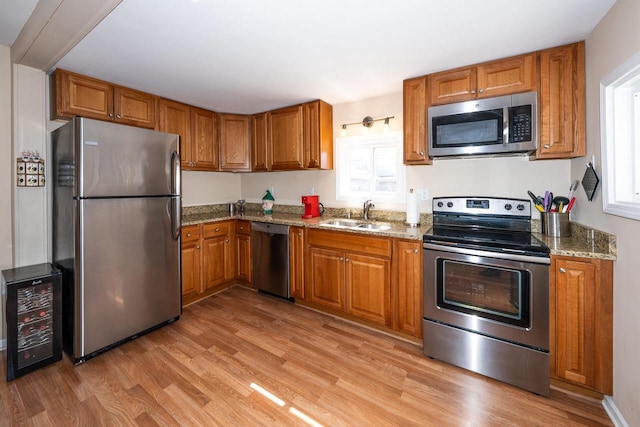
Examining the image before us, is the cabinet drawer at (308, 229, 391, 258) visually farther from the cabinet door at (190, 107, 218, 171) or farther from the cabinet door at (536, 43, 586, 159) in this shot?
the cabinet door at (190, 107, 218, 171)

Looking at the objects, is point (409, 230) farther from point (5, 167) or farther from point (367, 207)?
point (5, 167)

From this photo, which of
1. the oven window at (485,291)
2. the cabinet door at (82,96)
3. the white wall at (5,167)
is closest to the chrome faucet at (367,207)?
the oven window at (485,291)

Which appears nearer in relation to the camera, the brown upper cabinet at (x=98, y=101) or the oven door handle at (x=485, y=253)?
the oven door handle at (x=485, y=253)

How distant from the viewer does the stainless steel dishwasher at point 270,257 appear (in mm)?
2995

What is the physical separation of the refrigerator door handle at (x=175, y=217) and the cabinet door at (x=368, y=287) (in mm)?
1638

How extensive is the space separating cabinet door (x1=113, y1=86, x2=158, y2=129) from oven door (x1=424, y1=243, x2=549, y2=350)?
3.01 meters

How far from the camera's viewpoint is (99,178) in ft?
6.59

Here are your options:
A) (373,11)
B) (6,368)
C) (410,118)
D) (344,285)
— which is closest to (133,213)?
(6,368)

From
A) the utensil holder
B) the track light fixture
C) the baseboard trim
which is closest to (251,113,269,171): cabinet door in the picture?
the track light fixture

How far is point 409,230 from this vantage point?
2396 millimetres

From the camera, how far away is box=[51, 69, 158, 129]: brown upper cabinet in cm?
226

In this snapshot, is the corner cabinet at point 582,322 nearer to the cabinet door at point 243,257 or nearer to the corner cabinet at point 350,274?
the corner cabinet at point 350,274

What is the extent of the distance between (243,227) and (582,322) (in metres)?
3.15

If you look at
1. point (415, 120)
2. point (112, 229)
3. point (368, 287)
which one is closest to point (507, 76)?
point (415, 120)
